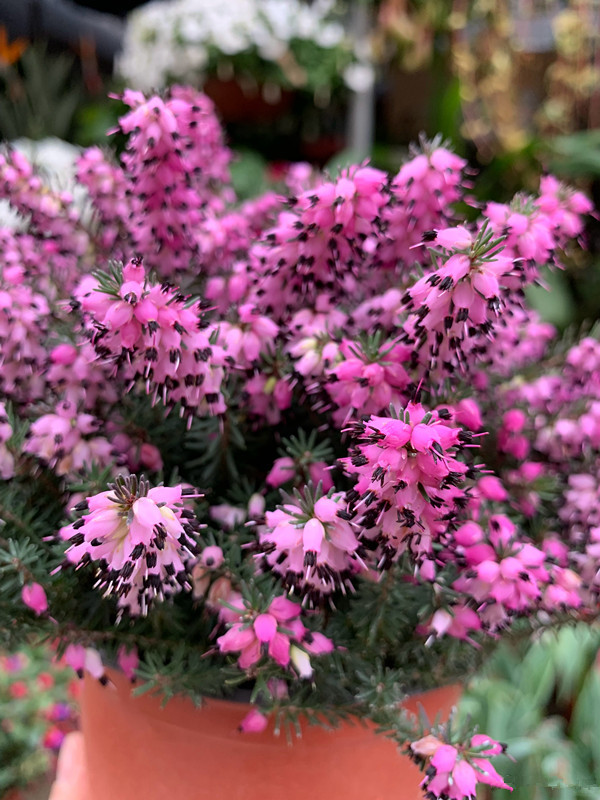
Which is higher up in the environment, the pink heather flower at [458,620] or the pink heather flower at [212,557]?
the pink heather flower at [212,557]

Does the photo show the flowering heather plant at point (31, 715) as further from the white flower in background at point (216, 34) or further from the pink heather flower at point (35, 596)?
the white flower in background at point (216, 34)

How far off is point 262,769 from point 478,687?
0.44 meters

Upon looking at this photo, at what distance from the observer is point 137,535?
0.85ft

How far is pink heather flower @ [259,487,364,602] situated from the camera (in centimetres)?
28

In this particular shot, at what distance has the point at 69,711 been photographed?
115cm

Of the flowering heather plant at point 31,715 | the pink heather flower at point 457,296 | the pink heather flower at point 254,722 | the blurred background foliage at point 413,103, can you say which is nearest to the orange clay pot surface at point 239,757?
the pink heather flower at point 254,722

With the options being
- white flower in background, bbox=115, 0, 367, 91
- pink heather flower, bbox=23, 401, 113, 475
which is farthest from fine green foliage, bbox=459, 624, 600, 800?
white flower in background, bbox=115, 0, 367, 91

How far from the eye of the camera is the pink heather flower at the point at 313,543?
0.28 m

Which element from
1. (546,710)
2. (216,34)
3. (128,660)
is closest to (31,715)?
(546,710)

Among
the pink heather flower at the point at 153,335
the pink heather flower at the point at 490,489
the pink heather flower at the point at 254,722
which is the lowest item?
the pink heather flower at the point at 254,722

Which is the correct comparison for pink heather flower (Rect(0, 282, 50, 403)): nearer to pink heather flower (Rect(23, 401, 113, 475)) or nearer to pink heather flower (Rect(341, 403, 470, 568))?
pink heather flower (Rect(23, 401, 113, 475))

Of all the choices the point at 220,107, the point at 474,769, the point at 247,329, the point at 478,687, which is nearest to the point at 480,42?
the point at 220,107

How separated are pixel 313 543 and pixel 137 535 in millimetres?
68

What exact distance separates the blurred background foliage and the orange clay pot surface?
843 millimetres
